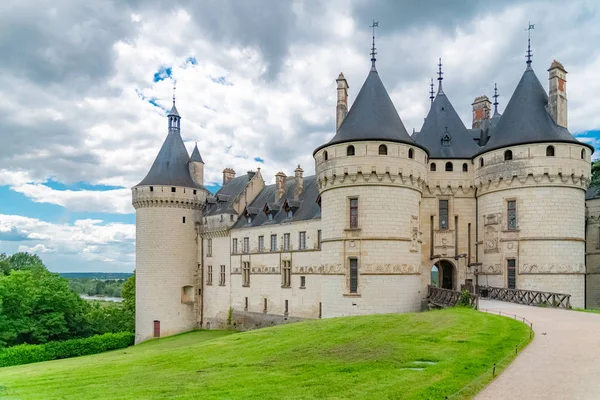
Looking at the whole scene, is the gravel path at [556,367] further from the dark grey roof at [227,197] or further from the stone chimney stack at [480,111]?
the dark grey roof at [227,197]

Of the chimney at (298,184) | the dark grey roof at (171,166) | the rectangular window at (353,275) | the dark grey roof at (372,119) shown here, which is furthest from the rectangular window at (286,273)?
the dark grey roof at (171,166)

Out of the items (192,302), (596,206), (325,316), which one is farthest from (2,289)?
(596,206)

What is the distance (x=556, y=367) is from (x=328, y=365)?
18.6 feet

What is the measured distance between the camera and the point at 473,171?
30.1 m

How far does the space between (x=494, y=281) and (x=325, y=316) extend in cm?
1025

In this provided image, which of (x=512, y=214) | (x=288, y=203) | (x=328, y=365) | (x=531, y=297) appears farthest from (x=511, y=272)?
(x=328, y=365)

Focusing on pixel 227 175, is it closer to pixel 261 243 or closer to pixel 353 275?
pixel 261 243

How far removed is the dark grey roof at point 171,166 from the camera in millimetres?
43562

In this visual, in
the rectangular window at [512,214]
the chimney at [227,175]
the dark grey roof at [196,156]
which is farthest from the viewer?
the chimney at [227,175]

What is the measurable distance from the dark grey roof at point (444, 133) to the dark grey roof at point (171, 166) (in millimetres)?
22330

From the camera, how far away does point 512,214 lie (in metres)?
27.3

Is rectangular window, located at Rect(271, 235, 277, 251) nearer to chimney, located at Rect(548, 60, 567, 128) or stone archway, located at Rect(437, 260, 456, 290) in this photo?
stone archway, located at Rect(437, 260, 456, 290)

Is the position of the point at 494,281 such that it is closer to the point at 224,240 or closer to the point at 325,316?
the point at 325,316

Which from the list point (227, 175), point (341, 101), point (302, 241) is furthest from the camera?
point (227, 175)
